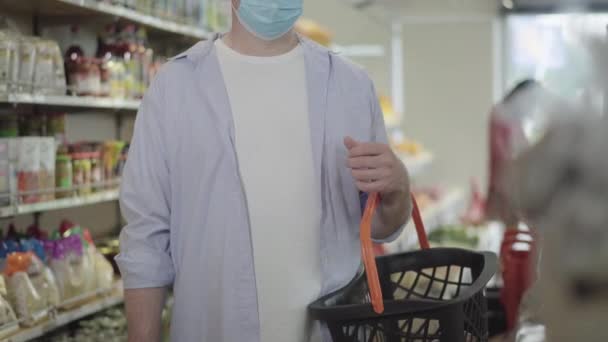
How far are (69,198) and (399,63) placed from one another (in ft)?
29.3

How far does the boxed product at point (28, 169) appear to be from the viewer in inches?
124

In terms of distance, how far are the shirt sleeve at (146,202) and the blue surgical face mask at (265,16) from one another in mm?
278

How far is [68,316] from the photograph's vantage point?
3.29 meters

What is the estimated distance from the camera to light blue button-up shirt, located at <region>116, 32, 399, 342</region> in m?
2.14

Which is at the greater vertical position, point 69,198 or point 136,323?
point 69,198

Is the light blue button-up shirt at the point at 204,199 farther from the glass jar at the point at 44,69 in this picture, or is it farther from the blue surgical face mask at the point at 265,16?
the glass jar at the point at 44,69

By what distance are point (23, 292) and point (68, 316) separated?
272 millimetres

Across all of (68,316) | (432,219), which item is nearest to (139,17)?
(68,316)

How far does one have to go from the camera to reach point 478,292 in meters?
1.91

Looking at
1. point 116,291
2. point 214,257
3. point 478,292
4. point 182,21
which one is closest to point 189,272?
point 214,257

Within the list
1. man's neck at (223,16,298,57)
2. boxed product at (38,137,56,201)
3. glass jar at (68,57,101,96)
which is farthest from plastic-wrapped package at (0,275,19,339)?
man's neck at (223,16,298,57)

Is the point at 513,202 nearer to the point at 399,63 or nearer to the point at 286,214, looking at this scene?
the point at 286,214

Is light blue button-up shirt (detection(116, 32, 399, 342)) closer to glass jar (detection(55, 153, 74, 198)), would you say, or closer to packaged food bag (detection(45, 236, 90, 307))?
packaged food bag (detection(45, 236, 90, 307))

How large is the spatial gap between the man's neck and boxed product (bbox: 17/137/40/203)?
1.22 m
